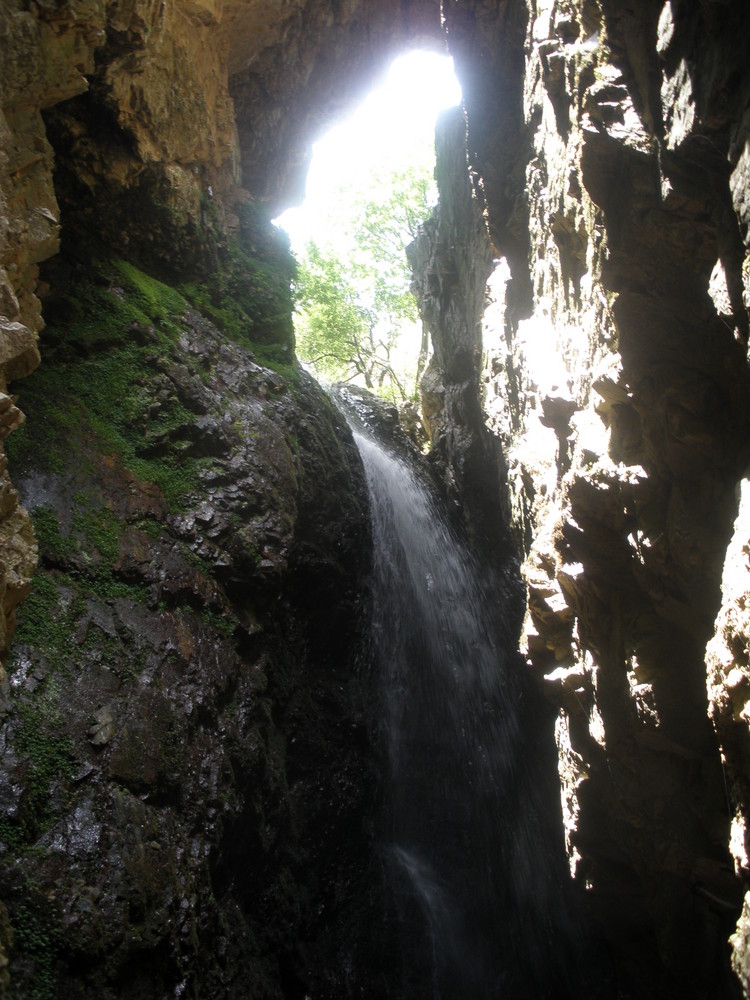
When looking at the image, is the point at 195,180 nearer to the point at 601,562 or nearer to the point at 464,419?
the point at 464,419

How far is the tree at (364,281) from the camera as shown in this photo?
22.5 meters

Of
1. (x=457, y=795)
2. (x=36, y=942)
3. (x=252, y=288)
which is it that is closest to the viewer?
(x=36, y=942)

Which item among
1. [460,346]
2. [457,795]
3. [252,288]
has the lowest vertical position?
[457,795]

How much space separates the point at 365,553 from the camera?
11.1m

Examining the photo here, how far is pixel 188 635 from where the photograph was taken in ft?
22.9

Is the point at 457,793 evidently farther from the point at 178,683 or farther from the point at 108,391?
the point at 108,391

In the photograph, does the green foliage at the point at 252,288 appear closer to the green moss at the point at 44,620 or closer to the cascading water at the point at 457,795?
the cascading water at the point at 457,795

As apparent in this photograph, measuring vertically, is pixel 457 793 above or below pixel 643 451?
below

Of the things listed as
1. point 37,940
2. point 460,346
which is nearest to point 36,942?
point 37,940

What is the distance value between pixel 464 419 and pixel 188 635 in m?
8.87

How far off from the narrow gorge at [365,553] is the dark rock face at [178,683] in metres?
0.04

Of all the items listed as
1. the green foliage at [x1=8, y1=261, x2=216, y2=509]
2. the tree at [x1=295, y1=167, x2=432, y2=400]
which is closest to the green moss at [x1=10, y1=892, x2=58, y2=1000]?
the green foliage at [x1=8, y1=261, x2=216, y2=509]

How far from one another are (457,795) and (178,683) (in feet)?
17.8

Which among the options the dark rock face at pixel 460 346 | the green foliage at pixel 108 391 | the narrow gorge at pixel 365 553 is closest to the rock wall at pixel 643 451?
the narrow gorge at pixel 365 553
